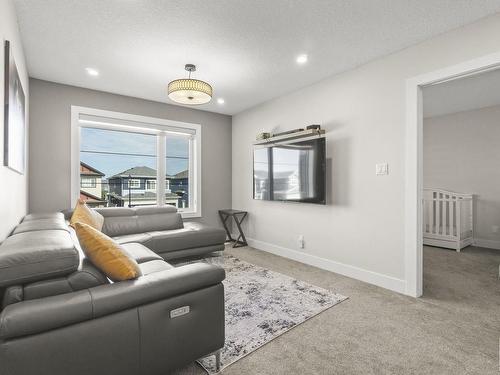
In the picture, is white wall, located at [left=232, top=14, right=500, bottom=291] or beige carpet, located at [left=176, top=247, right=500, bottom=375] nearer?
beige carpet, located at [left=176, top=247, right=500, bottom=375]

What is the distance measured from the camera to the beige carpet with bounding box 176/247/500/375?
1.67m

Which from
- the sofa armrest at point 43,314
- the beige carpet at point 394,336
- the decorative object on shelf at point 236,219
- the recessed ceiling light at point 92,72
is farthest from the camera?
the decorative object on shelf at point 236,219

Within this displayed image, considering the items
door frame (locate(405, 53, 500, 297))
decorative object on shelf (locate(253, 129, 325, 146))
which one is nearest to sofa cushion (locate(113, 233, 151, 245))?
decorative object on shelf (locate(253, 129, 325, 146))

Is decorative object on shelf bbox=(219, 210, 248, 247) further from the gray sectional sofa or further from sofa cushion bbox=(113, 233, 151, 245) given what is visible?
the gray sectional sofa

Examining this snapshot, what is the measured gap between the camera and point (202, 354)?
59.9 inches

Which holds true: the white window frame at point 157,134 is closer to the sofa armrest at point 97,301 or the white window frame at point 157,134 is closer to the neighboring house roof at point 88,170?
the neighboring house roof at point 88,170

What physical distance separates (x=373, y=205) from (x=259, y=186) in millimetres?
1892

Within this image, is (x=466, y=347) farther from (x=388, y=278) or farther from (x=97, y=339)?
(x=97, y=339)

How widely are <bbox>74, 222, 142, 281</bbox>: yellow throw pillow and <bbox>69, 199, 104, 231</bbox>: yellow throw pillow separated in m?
1.87

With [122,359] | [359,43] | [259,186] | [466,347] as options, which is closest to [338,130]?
[359,43]

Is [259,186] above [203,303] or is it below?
above

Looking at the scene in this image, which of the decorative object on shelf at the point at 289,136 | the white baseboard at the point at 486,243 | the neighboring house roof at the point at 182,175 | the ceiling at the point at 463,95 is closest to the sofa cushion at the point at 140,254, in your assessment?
the neighboring house roof at the point at 182,175

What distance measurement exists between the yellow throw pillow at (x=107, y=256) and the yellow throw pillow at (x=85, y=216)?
6.13 ft

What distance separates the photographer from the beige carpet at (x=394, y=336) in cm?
167
